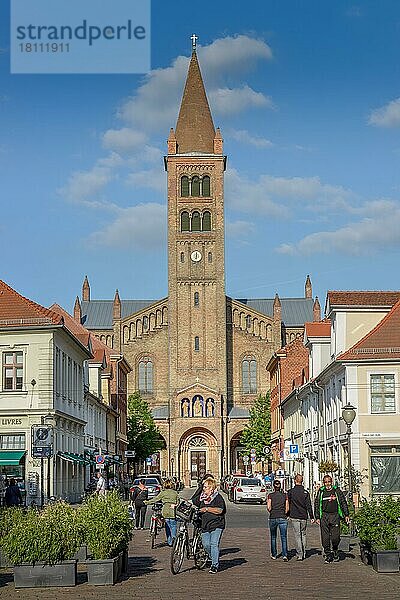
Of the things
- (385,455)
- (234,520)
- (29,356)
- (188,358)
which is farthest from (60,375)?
(188,358)

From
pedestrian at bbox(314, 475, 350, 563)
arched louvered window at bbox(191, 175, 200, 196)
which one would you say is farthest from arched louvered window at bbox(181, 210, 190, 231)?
pedestrian at bbox(314, 475, 350, 563)

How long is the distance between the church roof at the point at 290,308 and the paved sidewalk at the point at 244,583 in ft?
327

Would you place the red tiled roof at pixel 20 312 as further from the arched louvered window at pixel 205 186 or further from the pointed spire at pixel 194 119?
the pointed spire at pixel 194 119

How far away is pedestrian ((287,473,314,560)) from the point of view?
21.0 meters

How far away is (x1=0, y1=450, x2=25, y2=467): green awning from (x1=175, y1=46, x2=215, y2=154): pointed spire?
69.1 meters

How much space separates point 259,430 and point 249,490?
32.6 m

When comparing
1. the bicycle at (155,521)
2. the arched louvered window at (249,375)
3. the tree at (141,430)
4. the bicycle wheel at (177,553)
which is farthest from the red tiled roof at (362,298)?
the arched louvered window at (249,375)

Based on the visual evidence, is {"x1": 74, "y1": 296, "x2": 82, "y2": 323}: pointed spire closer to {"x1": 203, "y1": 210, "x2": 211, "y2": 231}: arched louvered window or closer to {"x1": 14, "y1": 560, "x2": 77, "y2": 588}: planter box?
{"x1": 203, "y1": 210, "x2": 211, "y2": 231}: arched louvered window

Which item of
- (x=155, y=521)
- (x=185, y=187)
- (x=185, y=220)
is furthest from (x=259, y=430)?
(x=155, y=521)

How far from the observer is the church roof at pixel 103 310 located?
122125mm

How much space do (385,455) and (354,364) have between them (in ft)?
12.6

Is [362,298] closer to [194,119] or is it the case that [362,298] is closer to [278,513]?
[278,513]

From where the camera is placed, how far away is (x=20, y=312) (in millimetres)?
45625

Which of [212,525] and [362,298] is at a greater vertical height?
[362,298]
